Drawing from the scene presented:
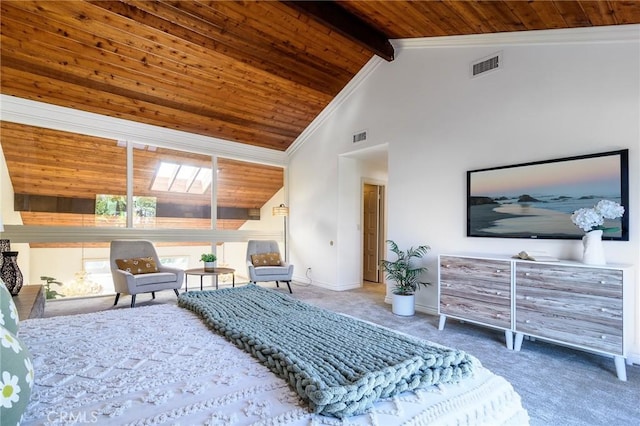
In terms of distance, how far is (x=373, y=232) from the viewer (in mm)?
6543

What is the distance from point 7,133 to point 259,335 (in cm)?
520

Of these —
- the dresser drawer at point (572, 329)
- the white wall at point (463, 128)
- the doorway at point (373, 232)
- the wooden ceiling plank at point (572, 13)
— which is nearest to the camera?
the dresser drawer at point (572, 329)

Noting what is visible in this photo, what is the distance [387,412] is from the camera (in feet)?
2.88

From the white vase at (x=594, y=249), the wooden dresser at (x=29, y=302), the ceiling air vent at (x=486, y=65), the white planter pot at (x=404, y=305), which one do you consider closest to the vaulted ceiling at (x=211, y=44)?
A: the ceiling air vent at (x=486, y=65)

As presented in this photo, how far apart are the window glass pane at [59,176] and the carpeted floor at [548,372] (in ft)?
4.41

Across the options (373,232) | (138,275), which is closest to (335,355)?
(138,275)

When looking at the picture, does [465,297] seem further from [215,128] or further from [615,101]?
[215,128]

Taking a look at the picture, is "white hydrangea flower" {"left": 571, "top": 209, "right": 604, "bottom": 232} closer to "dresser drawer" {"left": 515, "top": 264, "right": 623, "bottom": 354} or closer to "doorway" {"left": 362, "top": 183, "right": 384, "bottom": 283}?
"dresser drawer" {"left": 515, "top": 264, "right": 623, "bottom": 354}

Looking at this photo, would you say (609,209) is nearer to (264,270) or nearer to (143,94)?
(264,270)

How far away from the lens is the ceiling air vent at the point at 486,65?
361cm

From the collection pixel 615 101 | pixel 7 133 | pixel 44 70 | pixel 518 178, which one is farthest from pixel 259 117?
pixel 615 101

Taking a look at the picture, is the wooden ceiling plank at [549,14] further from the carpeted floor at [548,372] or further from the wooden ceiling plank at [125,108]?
the wooden ceiling plank at [125,108]

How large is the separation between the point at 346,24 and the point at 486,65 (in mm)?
1774

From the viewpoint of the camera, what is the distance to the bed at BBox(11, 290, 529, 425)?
0.84 meters
